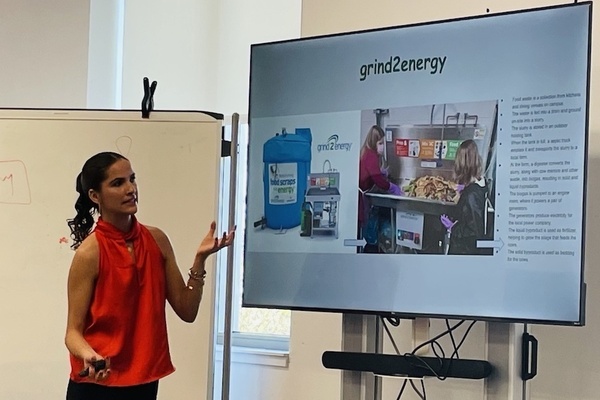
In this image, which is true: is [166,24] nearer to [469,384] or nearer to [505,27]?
[505,27]

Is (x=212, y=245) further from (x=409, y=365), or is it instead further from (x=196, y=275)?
(x=409, y=365)

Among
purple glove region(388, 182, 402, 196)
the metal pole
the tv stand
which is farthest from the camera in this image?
the metal pole

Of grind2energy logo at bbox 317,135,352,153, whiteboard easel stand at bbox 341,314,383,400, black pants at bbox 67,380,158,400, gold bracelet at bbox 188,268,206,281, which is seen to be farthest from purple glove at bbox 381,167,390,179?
black pants at bbox 67,380,158,400

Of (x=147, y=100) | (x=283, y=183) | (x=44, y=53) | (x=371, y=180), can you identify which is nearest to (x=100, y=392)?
(x=283, y=183)

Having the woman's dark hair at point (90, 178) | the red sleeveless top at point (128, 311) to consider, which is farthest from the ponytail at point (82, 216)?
the red sleeveless top at point (128, 311)

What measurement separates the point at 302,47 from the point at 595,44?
0.82 meters

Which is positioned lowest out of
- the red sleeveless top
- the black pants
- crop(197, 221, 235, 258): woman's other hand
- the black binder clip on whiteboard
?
the black pants

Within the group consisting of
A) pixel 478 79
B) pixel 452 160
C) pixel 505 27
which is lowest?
pixel 452 160

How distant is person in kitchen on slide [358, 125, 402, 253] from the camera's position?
72.1 inches

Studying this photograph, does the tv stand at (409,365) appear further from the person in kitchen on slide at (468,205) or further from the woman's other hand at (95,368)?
the woman's other hand at (95,368)

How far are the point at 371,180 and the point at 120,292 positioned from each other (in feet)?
2.22

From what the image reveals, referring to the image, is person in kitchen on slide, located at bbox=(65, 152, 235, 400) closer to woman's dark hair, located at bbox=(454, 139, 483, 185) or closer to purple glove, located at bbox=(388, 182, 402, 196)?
purple glove, located at bbox=(388, 182, 402, 196)

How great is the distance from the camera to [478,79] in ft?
5.71

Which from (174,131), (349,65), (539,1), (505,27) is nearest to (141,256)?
(174,131)
